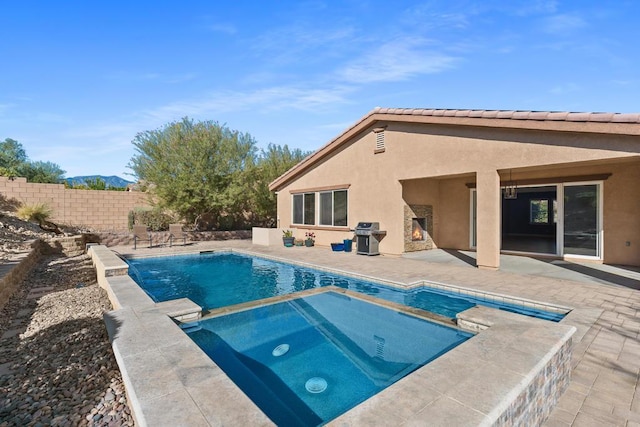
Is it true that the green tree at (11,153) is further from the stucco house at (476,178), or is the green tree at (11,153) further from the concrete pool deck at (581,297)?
the stucco house at (476,178)

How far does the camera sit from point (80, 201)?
1947 centimetres

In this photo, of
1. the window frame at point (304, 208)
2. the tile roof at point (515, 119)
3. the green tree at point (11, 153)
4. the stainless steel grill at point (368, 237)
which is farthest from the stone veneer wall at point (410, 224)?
the green tree at point (11, 153)

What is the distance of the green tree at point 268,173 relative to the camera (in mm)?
21480

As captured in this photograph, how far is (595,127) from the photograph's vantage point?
23.8ft

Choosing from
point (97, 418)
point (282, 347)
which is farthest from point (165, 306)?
point (97, 418)

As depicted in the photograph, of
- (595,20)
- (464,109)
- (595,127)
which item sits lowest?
(595,127)

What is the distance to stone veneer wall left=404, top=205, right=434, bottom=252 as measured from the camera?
12.7m

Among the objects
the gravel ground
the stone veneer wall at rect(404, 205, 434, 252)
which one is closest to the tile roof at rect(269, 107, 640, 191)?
the stone veneer wall at rect(404, 205, 434, 252)

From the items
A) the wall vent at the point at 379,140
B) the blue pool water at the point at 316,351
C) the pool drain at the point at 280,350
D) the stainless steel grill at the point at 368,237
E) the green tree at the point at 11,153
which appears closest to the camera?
the blue pool water at the point at 316,351

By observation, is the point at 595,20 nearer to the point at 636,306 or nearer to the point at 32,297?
the point at 636,306

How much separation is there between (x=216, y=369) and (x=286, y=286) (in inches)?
221

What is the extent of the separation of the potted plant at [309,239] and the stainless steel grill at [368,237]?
12.1 feet

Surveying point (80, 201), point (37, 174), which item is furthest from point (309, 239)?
point (37, 174)

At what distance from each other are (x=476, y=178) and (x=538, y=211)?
1319 cm
